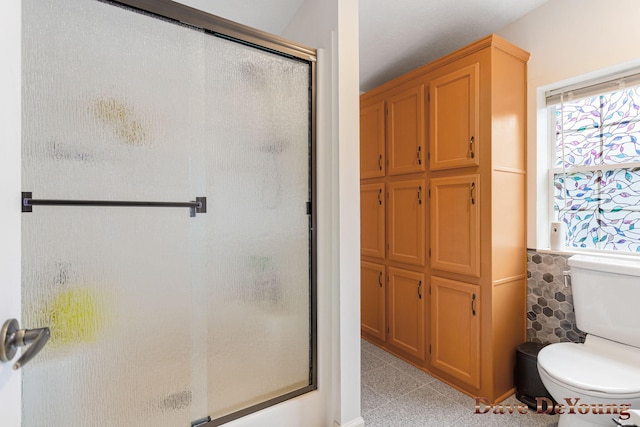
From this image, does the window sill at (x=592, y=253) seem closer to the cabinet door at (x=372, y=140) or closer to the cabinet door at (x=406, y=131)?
the cabinet door at (x=406, y=131)

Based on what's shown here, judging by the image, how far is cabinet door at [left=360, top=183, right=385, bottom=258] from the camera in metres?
2.66

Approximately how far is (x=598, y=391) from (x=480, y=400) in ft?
2.18

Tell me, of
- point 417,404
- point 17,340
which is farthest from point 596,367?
point 17,340

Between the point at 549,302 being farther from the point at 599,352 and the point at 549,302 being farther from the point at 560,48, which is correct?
the point at 560,48

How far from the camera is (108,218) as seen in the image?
1121 millimetres

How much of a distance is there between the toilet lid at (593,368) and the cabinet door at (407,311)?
2.73ft

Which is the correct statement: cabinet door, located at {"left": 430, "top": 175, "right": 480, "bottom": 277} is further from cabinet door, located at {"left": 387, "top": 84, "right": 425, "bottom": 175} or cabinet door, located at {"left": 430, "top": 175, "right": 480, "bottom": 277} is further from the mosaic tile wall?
the mosaic tile wall

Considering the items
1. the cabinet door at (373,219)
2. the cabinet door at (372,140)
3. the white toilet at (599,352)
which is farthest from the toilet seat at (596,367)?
the cabinet door at (372,140)

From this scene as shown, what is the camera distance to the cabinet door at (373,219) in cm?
266

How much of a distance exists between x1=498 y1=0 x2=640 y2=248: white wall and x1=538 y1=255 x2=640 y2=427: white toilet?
0.44 metres

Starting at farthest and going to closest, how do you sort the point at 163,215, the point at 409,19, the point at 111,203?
the point at 409,19, the point at 163,215, the point at 111,203

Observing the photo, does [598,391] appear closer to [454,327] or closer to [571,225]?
[454,327]

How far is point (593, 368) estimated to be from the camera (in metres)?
1.46

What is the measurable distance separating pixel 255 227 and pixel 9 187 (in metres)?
0.86
